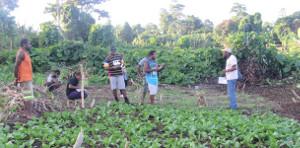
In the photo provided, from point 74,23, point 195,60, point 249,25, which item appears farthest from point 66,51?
point 249,25

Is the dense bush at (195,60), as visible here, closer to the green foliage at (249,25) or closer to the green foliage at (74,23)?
the green foliage at (74,23)

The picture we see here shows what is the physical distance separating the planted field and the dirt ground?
0.82 m

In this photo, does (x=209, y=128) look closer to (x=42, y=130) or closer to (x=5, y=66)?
(x=42, y=130)

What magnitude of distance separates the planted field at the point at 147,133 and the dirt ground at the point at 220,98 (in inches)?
32.1

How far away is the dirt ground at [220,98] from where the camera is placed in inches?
261

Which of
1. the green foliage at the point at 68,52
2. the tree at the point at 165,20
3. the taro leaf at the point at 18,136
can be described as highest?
the tree at the point at 165,20

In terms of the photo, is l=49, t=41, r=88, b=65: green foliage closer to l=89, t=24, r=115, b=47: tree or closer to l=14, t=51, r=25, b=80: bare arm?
l=89, t=24, r=115, b=47: tree

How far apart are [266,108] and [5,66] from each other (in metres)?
11.7

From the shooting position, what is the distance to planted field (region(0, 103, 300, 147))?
3.63 m

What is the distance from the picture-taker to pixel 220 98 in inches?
344

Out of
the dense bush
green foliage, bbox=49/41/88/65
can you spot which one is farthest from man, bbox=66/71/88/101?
green foliage, bbox=49/41/88/65

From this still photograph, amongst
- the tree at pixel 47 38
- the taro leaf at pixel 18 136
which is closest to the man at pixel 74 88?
the taro leaf at pixel 18 136

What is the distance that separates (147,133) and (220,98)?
16.4ft

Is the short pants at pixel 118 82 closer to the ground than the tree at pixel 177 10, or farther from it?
closer to the ground
